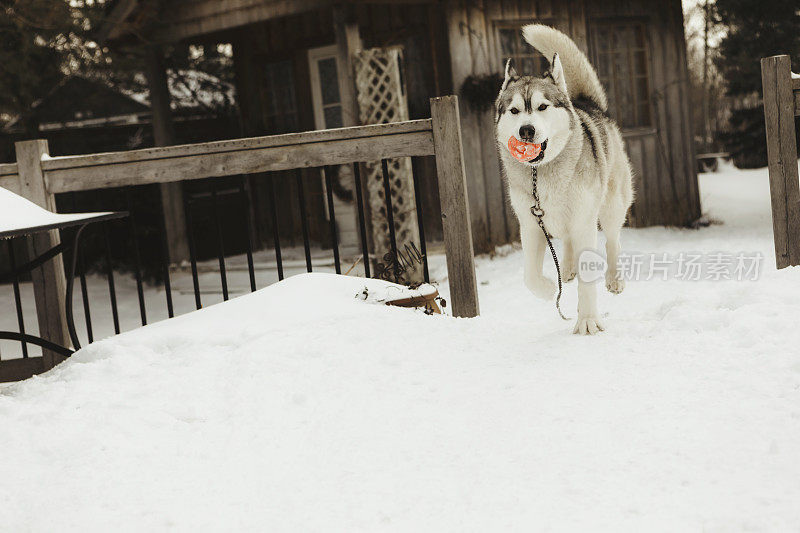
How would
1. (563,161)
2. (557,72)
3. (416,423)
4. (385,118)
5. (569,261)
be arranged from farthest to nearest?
(385,118), (569,261), (563,161), (557,72), (416,423)

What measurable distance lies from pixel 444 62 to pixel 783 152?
5793mm

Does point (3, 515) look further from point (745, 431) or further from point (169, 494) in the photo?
point (745, 431)

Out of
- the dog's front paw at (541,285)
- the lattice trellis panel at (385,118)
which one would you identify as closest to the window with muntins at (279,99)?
the lattice trellis panel at (385,118)

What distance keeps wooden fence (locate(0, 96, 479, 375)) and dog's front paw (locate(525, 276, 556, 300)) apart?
2.80 feet

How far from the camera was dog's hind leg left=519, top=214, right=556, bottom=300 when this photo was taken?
3840 mm

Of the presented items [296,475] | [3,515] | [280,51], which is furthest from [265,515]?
[280,51]

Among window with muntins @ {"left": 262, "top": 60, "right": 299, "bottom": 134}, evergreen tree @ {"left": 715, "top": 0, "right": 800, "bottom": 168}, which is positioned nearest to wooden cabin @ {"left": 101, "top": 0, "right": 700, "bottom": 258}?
window with muntins @ {"left": 262, "top": 60, "right": 299, "bottom": 134}

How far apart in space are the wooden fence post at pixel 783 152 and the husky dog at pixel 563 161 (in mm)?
1089

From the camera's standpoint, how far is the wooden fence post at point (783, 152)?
4750 mm

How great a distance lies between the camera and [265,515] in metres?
2.60

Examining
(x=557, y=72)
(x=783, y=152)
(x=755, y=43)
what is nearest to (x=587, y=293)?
(x=557, y=72)

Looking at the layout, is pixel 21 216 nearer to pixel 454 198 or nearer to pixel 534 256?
pixel 454 198

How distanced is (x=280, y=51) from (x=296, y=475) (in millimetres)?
9202

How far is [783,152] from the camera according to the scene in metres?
4.78
